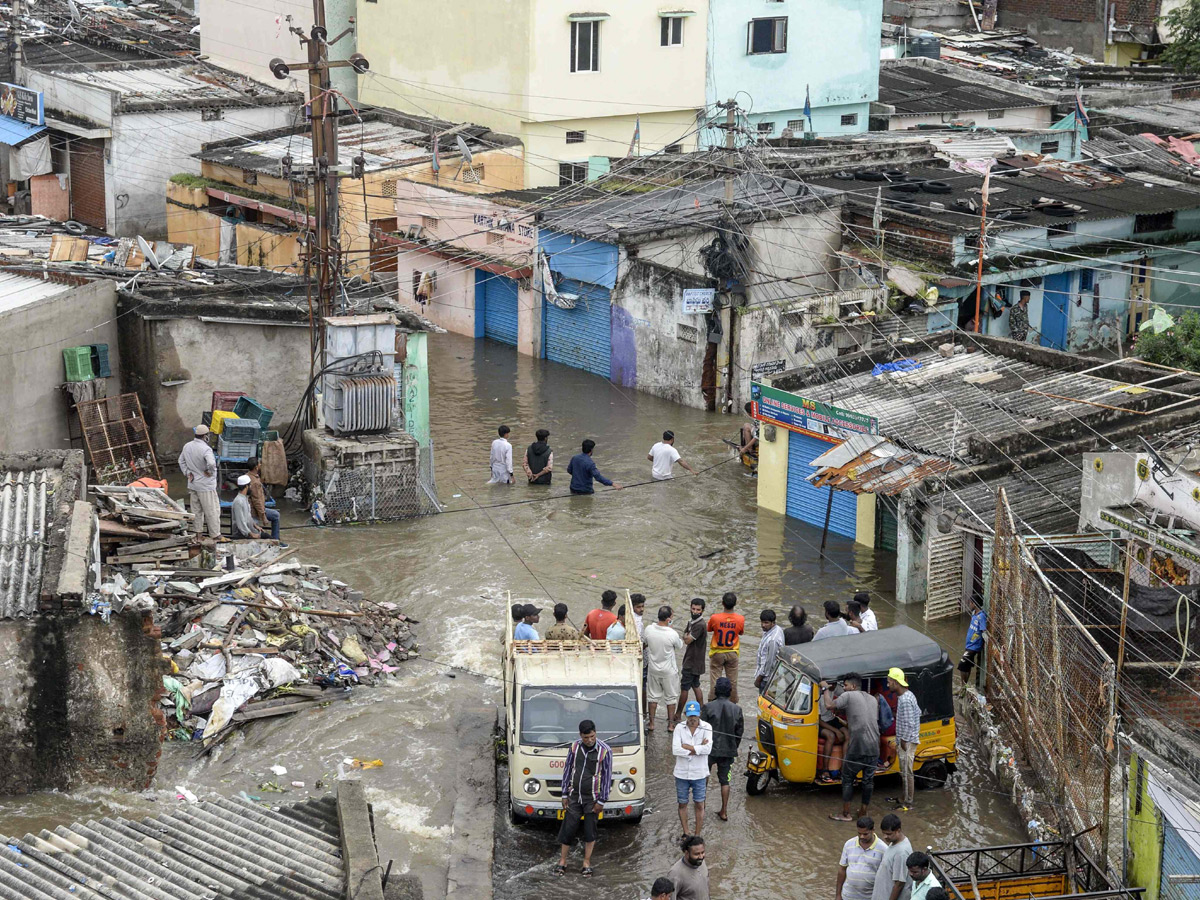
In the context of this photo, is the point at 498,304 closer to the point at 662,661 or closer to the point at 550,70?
the point at 550,70

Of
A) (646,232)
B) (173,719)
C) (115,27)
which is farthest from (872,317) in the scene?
(115,27)

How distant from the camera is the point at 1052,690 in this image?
13805mm

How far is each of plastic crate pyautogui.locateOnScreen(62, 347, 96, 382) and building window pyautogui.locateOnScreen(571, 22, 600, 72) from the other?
18517 mm

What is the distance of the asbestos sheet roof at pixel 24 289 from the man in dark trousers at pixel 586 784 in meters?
13.2

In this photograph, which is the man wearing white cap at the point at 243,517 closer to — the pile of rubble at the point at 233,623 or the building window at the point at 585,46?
the pile of rubble at the point at 233,623

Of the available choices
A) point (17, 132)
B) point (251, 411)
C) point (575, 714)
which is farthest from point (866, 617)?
point (17, 132)

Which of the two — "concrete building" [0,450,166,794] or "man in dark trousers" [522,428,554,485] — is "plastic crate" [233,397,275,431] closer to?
"man in dark trousers" [522,428,554,485]

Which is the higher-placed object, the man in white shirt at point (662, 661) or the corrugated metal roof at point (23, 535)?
the corrugated metal roof at point (23, 535)

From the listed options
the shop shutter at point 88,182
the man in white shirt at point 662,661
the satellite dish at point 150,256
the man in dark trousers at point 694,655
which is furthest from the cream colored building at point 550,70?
the man in white shirt at point 662,661

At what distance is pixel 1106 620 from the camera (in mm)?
16188

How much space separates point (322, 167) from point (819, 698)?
1244 cm

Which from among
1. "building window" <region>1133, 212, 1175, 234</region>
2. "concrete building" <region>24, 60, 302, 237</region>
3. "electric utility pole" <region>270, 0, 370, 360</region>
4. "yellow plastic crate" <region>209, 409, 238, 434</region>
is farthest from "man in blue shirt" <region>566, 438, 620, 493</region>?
"concrete building" <region>24, 60, 302, 237</region>

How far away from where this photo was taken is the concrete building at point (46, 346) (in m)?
22.5

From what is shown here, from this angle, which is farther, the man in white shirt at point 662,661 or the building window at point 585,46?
the building window at point 585,46
